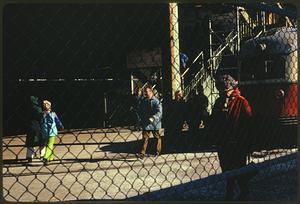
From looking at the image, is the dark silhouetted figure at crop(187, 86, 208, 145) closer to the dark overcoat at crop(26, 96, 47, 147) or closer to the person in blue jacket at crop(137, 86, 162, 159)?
the person in blue jacket at crop(137, 86, 162, 159)

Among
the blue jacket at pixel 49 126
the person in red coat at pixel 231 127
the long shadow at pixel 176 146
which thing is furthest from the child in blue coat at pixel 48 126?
the person in red coat at pixel 231 127

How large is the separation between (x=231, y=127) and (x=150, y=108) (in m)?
4.40

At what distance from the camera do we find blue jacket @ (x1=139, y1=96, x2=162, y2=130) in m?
8.62

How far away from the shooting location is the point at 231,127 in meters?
4.47

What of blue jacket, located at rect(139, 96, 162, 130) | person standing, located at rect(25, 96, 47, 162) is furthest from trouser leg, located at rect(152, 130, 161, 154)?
person standing, located at rect(25, 96, 47, 162)

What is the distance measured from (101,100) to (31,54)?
3590 millimetres

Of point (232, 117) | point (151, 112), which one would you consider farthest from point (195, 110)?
point (232, 117)

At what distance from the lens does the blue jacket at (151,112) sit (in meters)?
8.62

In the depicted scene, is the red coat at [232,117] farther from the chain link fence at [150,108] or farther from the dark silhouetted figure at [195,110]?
the dark silhouetted figure at [195,110]

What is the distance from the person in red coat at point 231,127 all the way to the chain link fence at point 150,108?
0.03 metres

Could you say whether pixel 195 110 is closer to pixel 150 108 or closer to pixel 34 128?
pixel 150 108

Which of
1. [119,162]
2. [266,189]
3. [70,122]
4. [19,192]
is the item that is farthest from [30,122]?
[70,122]

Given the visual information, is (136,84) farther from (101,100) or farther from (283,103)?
(283,103)

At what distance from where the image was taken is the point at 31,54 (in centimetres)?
1502
